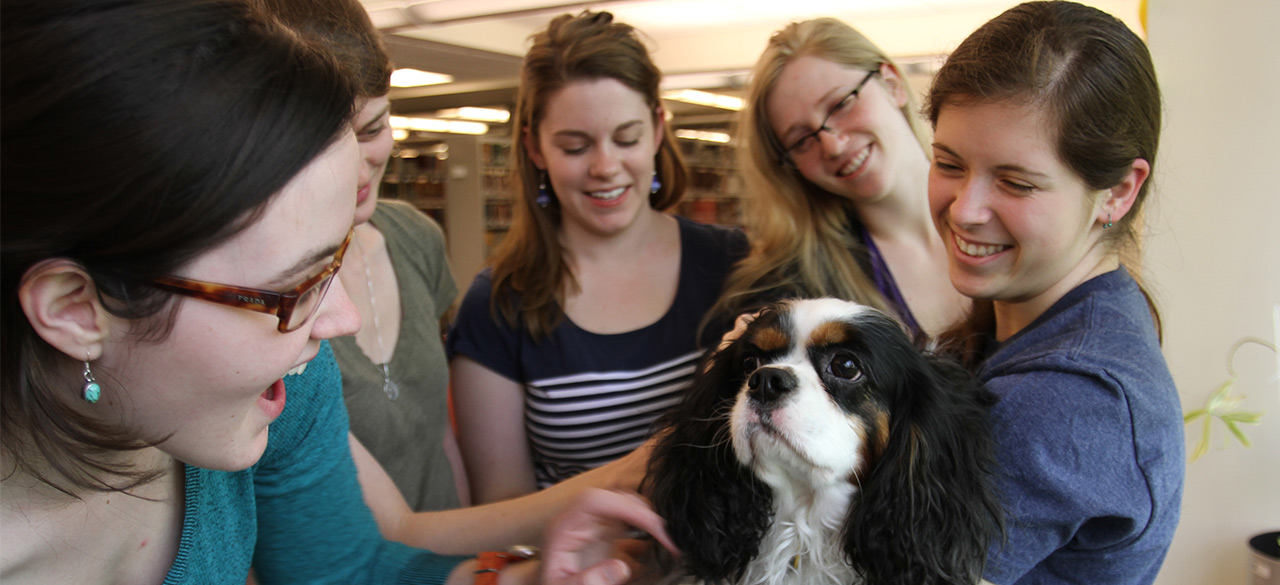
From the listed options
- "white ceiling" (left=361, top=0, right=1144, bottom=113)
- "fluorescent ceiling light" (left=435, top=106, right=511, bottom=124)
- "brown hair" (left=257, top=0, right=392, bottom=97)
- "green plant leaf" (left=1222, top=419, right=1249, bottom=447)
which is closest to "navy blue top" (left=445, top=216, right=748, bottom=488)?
"brown hair" (left=257, top=0, right=392, bottom=97)

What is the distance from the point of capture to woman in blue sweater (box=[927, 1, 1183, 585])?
978 millimetres

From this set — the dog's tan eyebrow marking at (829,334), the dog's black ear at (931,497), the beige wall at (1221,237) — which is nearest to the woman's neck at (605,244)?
the dog's tan eyebrow marking at (829,334)

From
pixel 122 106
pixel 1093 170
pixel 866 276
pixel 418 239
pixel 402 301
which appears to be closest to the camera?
pixel 122 106

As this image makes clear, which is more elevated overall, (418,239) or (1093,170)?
(1093,170)

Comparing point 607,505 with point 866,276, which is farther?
point 866,276

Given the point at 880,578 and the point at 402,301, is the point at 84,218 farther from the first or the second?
the point at 402,301

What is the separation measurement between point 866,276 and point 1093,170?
56 cm

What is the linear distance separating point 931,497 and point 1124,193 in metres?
0.49

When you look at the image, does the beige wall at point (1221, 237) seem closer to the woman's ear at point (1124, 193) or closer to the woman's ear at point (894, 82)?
the woman's ear at point (894, 82)

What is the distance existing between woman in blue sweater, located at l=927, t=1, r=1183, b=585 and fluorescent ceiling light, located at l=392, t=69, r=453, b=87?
18.1 ft

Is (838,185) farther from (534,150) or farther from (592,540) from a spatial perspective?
(592,540)

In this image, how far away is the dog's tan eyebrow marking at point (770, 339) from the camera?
1204 mm

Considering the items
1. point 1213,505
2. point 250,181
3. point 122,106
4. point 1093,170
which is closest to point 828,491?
point 1093,170

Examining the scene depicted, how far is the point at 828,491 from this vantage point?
114 cm
